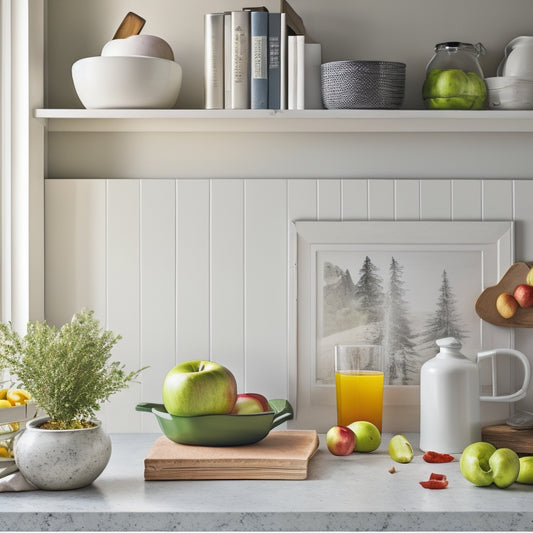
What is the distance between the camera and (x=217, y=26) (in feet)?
5.50

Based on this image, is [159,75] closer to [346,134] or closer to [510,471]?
[346,134]

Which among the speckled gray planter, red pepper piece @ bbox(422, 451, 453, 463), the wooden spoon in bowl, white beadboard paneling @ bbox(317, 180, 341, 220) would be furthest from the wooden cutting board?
the wooden spoon in bowl

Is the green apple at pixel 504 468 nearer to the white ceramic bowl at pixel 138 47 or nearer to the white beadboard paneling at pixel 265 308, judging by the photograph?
the white beadboard paneling at pixel 265 308

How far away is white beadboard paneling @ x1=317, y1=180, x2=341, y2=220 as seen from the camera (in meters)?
1.80

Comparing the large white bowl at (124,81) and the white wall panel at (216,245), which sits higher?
the large white bowl at (124,81)

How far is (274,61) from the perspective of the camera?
168cm

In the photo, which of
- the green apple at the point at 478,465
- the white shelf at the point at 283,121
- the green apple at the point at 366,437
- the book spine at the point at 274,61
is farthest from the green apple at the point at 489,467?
the book spine at the point at 274,61

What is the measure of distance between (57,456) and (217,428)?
32cm

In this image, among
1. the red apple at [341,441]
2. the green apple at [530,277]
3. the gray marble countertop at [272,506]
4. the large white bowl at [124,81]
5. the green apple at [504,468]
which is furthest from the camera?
the green apple at [530,277]

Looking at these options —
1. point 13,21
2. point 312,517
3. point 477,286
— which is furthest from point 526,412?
point 13,21

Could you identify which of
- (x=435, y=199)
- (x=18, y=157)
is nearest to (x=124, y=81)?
(x=18, y=157)

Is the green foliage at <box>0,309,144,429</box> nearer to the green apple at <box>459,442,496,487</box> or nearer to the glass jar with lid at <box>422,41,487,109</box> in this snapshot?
the green apple at <box>459,442,496,487</box>

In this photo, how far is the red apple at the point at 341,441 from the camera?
5.03 feet

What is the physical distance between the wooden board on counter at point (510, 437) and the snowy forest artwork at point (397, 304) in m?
0.24
